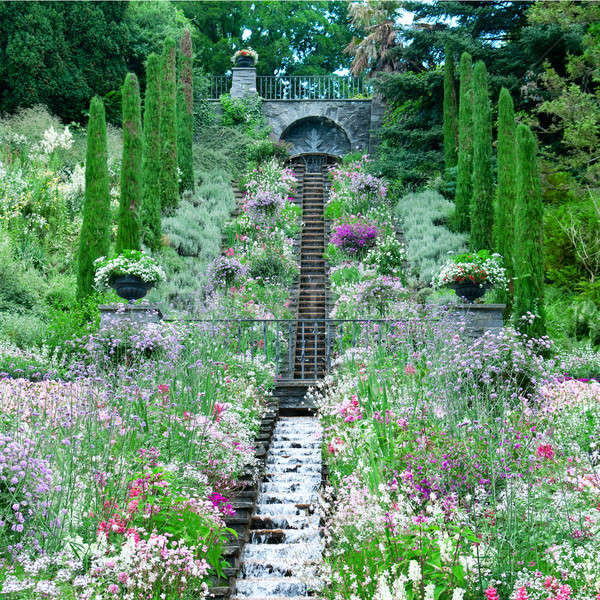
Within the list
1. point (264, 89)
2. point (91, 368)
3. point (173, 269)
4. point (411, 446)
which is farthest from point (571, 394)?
point (264, 89)

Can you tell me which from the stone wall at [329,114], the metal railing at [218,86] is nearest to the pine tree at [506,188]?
the stone wall at [329,114]

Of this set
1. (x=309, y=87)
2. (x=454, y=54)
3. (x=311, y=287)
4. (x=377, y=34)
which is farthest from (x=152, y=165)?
(x=309, y=87)

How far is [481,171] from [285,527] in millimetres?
10486

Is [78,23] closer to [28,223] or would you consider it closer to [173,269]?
[28,223]

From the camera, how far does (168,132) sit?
17.1m

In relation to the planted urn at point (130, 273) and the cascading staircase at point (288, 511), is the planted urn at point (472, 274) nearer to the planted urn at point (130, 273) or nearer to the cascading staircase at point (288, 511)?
the cascading staircase at point (288, 511)

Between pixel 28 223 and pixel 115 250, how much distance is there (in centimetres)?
200

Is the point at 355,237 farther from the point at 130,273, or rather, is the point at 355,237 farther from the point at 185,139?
the point at 130,273

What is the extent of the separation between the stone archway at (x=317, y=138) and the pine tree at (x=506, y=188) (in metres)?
12.0

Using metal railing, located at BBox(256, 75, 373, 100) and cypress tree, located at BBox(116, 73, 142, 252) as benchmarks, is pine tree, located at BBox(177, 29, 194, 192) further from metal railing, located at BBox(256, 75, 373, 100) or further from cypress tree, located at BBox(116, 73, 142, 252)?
metal railing, located at BBox(256, 75, 373, 100)

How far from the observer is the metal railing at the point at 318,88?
2627cm

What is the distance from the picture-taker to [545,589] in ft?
11.3

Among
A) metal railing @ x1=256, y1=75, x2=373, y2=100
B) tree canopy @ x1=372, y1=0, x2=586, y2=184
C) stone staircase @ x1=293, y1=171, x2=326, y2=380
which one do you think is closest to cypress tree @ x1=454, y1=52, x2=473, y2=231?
tree canopy @ x1=372, y1=0, x2=586, y2=184

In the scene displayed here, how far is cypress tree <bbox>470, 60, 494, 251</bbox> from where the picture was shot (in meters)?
14.3
